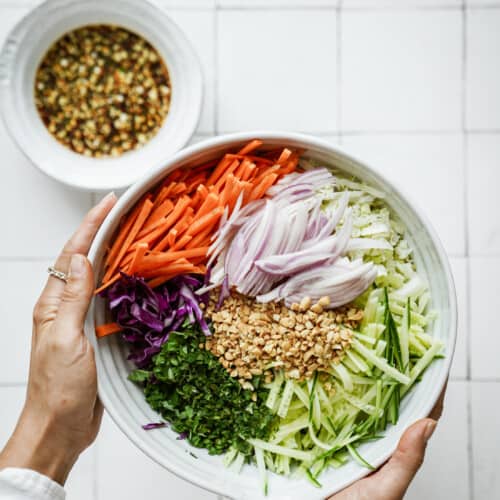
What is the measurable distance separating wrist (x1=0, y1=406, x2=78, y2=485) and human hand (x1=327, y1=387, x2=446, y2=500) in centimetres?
69

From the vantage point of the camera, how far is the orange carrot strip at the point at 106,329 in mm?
1407

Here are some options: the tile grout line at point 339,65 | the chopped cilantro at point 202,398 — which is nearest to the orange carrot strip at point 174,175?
the chopped cilantro at point 202,398

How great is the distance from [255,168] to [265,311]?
324 millimetres

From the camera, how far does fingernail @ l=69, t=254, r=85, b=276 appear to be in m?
1.34

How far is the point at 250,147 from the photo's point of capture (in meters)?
1.37

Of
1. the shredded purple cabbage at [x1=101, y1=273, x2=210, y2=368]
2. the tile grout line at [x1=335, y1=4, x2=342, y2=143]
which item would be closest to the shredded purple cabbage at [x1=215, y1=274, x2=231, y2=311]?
the shredded purple cabbage at [x1=101, y1=273, x2=210, y2=368]

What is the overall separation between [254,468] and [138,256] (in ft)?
1.84

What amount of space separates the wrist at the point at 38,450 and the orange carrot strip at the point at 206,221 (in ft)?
1.79

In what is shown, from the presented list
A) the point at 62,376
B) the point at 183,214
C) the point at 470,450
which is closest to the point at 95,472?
the point at 62,376

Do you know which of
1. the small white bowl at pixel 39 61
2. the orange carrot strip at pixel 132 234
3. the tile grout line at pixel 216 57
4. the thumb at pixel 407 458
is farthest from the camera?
the tile grout line at pixel 216 57

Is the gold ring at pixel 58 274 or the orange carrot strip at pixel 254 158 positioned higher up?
the orange carrot strip at pixel 254 158

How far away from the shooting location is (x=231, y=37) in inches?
68.8

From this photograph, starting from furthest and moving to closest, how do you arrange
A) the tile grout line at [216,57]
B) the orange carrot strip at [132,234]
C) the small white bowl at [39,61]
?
the tile grout line at [216,57], the small white bowl at [39,61], the orange carrot strip at [132,234]

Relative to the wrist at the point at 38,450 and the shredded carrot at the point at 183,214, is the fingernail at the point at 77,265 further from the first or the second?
the wrist at the point at 38,450
